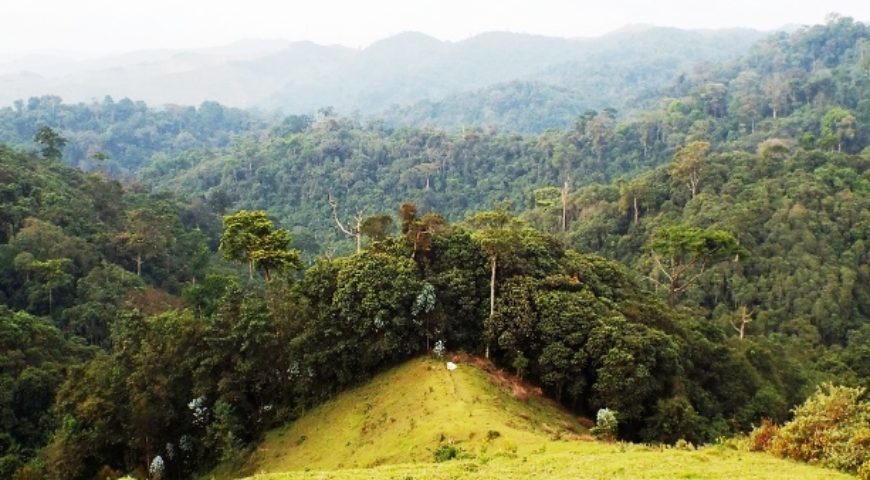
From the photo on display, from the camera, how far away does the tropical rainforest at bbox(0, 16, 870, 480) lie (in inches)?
965

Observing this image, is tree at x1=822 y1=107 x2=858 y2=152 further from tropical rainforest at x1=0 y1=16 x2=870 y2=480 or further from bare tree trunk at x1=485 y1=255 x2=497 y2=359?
bare tree trunk at x1=485 y1=255 x2=497 y2=359

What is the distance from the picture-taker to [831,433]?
580 inches

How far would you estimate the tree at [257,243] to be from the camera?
98.0 feet

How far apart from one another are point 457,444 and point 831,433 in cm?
926

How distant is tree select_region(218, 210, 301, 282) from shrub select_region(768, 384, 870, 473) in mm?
20669

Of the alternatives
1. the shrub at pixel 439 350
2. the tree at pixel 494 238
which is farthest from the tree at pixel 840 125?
the shrub at pixel 439 350

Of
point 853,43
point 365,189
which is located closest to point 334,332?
point 365,189

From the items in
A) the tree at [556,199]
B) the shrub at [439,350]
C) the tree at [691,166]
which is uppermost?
the tree at [691,166]

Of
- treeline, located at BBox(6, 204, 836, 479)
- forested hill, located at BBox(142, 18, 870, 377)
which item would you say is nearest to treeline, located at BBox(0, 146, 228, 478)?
treeline, located at BBox(6, 204, 836, 479)

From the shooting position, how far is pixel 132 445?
24219 millimetres

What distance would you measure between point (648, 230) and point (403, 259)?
3747cm

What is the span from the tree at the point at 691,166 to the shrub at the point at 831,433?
156 feet

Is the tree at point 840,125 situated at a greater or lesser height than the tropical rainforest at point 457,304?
greater

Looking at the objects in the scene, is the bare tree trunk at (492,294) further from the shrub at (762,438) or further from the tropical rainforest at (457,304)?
the shrub at (762,438)
